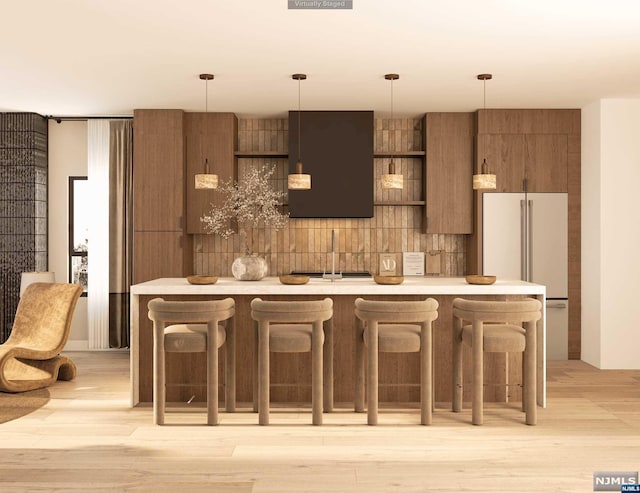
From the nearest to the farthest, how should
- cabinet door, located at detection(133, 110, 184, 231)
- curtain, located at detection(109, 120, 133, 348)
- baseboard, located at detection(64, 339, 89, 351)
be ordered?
cabinet door, located at detection(133, 110, 184, 231) < curtain, located at detection(109, 120, 133, 348) < baseboard, located at detection(64, 339, 89, 351)

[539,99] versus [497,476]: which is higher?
[539,99]

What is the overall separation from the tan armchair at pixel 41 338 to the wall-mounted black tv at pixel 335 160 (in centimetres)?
250

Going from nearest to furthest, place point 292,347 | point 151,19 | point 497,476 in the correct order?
1. point 497,476
2. point 151,19
3. point 292,347

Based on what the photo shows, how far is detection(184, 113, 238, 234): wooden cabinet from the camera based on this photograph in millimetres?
7062

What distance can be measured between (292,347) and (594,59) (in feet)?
10.8

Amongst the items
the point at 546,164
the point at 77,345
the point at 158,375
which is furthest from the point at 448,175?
the point at 77,345

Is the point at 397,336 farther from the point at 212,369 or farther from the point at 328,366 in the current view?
the point at 212,369

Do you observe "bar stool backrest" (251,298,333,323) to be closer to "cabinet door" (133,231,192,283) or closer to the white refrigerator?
"cabinet door" (133,231,192,283)

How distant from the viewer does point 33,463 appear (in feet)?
12.2

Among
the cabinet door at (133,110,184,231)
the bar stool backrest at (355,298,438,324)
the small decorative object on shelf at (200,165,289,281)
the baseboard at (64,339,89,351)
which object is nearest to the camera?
the bar stool backrest at (355,298,438,324)

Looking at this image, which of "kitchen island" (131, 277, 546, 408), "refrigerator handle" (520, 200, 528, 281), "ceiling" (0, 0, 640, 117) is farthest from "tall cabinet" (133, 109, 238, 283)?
"refrigerator handle" (520, 200, 528, 281)

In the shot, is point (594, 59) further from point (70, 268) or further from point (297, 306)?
point (70, 268)

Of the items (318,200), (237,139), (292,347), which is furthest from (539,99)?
(292,347)

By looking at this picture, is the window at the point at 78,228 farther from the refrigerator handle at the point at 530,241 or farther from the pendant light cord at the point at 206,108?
the refrigerator handle at the point at 530,241
